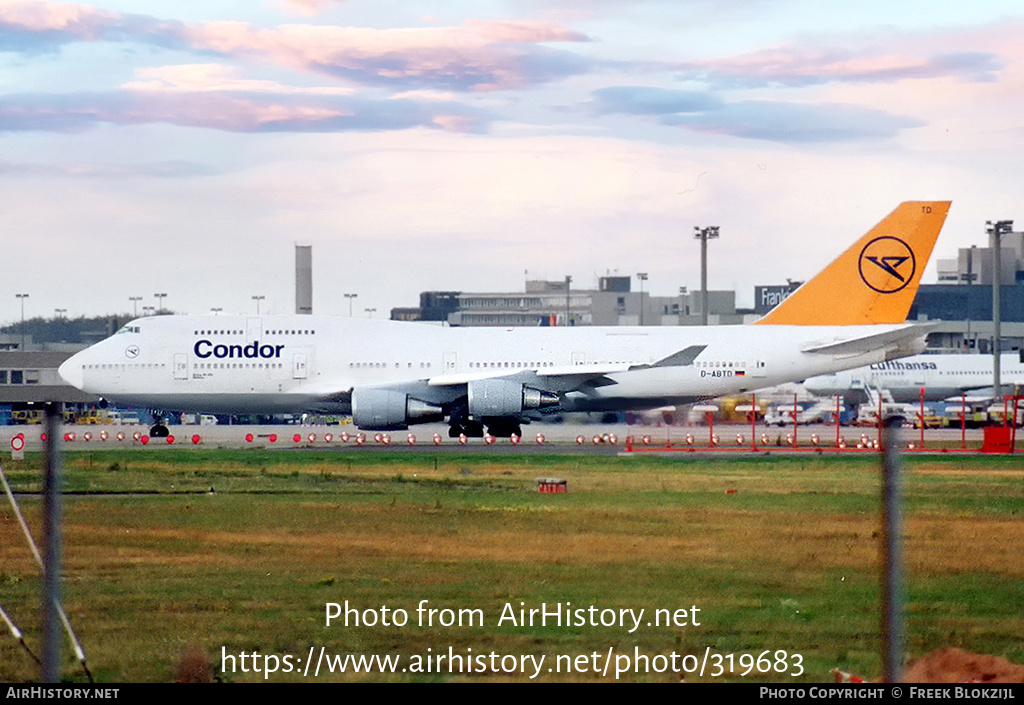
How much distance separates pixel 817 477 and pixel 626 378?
51.9 feet

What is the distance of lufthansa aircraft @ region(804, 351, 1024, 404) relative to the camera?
7894cm

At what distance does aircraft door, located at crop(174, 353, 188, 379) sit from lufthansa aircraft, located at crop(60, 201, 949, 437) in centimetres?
4

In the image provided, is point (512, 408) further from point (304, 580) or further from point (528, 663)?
point (528, 663)

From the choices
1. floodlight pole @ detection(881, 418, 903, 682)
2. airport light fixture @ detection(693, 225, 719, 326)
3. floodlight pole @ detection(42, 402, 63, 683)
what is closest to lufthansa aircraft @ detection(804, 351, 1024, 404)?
airport light fixture @ detection(693, 225, 719, 326)

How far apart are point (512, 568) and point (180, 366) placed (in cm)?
3035

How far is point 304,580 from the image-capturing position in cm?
1420

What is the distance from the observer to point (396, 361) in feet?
142

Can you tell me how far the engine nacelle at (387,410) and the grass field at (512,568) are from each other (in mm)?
13099

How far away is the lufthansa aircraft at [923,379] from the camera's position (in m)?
78.9

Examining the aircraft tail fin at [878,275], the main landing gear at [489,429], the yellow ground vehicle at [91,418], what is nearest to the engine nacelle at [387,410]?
the main landing gear at [489,429]

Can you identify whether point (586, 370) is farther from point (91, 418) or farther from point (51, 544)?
point (91, 418)

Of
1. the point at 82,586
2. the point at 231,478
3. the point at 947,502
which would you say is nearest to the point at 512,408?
the point at 231,478

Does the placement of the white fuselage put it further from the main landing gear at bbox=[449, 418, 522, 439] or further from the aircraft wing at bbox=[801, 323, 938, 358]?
the main landing gear at bbox=[449, 418, 522, 439]

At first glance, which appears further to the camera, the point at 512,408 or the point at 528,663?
the point at 512,408
